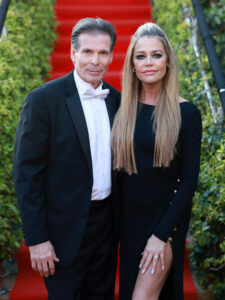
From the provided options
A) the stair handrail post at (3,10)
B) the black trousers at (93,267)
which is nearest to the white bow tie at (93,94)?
the black trousers at (93,267)

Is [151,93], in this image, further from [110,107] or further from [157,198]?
[157,198]

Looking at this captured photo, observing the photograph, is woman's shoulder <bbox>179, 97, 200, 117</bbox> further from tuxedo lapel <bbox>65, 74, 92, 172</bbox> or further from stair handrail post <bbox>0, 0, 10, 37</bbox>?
stair handrail post <bbox>0, 0, 10, 37</bbox>

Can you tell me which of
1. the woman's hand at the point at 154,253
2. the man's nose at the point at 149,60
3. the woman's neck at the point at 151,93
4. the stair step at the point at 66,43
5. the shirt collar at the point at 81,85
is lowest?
the woman's hand at the point at 154,253

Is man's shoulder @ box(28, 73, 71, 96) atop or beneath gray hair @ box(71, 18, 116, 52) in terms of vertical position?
beneath

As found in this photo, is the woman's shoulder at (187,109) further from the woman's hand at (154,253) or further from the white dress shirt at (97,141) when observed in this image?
the woman's hand at (154,253)

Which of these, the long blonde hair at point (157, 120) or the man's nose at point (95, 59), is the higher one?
the man's nose at point (95, 59)

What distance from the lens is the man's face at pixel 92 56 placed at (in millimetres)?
2377

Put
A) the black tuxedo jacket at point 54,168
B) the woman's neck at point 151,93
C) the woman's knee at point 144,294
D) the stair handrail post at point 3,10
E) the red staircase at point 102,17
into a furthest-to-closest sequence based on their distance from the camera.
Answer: the red staircase at point 102,17 < the stair handrail post at point 3,10 < the woman's neck at point 151,93 < the woman's knee at point 144,294 < the black tuxedo jacket at point 54,168

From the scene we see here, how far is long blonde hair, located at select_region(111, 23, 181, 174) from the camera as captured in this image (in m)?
2.33

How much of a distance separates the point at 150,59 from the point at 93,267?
1.28m

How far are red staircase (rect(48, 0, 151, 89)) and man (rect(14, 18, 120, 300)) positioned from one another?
3.51 m

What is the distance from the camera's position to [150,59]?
2385 mm

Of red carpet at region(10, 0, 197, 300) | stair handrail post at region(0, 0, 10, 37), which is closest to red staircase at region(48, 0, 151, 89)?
red carpet at region(10, 0, 197, 300)

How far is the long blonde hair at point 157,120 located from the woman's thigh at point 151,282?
52cm
